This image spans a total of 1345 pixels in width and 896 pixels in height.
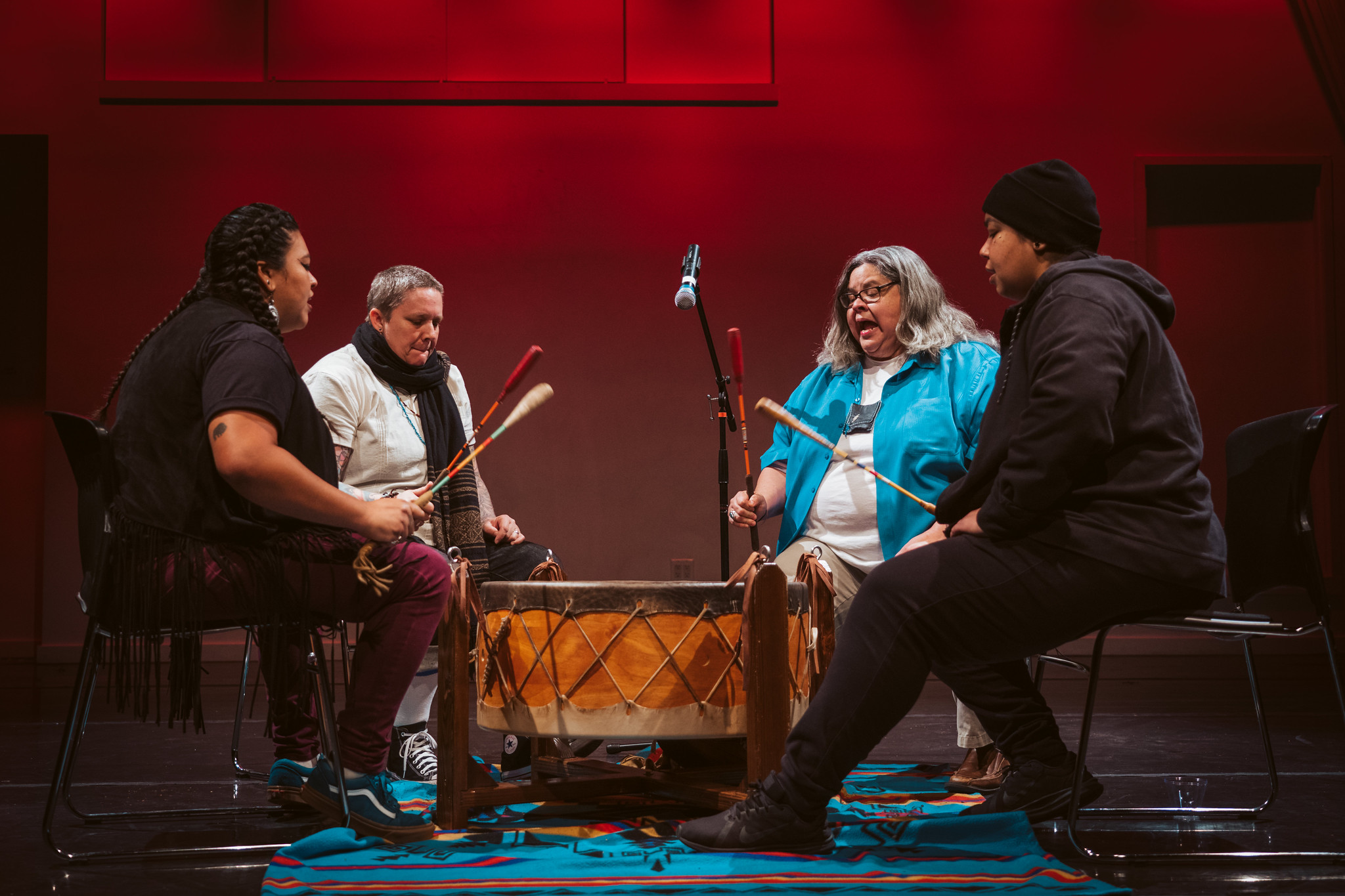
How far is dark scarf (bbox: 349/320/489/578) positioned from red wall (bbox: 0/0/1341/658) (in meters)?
1.91

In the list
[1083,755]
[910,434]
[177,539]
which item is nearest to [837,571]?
[910,434]

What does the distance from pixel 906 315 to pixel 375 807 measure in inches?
69.6

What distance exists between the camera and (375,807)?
2.03 meters

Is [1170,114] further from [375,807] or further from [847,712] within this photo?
[375,807]

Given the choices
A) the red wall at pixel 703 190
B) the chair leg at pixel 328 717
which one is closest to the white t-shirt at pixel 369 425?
the chair leg at pixel 328 717

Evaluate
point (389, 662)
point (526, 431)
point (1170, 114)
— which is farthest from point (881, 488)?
point (1170, 114)

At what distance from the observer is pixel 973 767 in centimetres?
259

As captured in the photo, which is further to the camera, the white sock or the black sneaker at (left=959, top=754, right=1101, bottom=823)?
the white sock

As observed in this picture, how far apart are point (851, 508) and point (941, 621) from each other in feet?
3.27

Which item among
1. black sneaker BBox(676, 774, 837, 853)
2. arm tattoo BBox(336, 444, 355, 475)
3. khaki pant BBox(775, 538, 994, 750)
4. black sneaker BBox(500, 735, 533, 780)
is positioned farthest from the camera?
arm tattoo BBox(336, 444, 355, 475)

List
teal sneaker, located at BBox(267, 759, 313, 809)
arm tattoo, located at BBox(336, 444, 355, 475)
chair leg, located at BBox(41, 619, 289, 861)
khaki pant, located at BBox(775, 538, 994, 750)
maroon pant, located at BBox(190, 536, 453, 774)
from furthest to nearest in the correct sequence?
arm tattoo, located at BBox(336, 444, 355, 475), khaki pant, located at BBox(775, 538, 994, 750), teal sneaker, located at BBox(267, 759, 313, 809), maroon pant, located at BBox(190, 536, 453, 774), chair leg, located at BBox(41, 619, 289, 861)

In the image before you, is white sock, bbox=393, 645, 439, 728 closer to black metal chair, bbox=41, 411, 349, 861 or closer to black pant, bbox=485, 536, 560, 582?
black pant, bbox=485, 536, 560, 582

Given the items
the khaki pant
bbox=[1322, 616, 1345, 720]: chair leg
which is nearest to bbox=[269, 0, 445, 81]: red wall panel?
the khaki pant

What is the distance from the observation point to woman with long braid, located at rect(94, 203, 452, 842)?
1.96 metres
